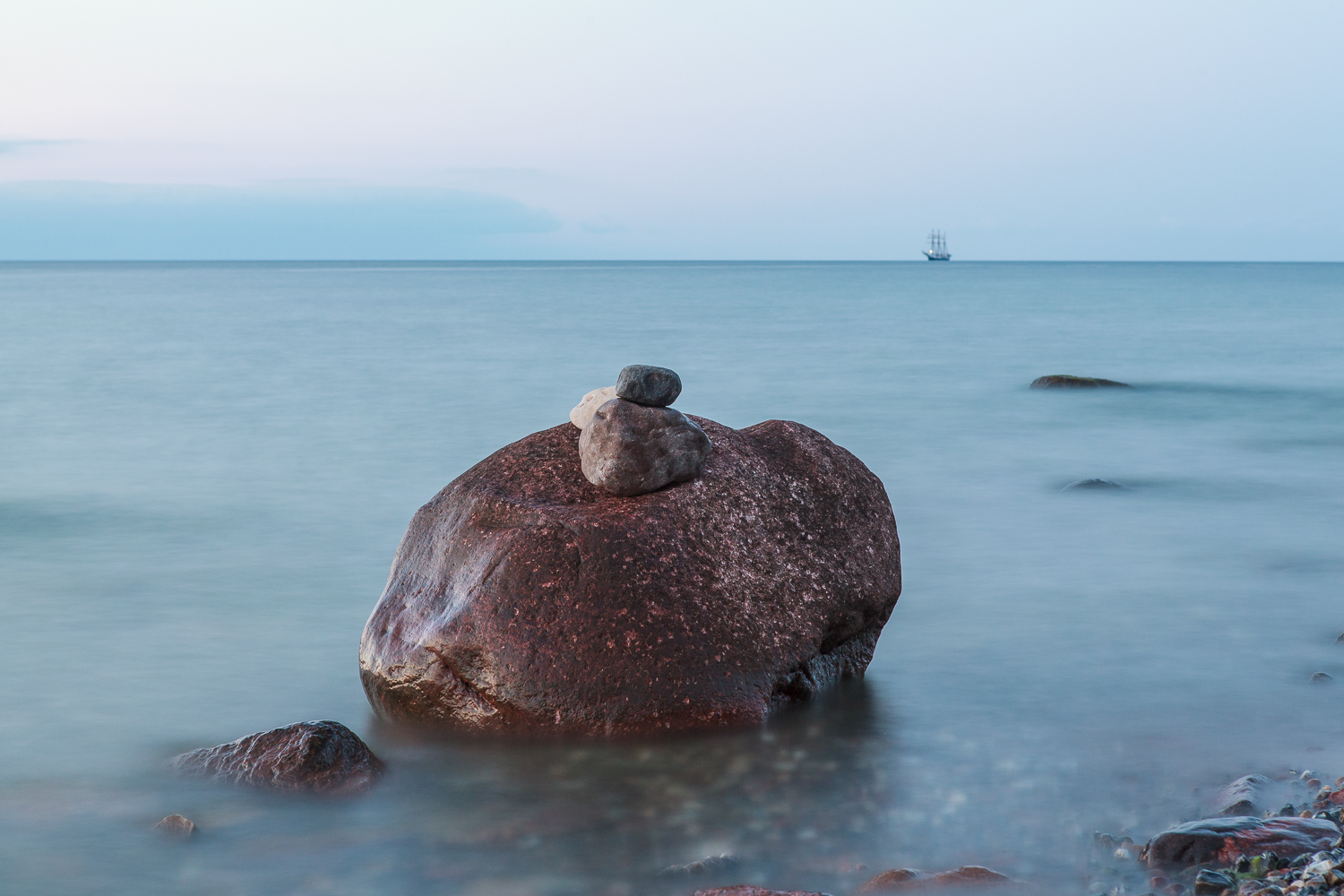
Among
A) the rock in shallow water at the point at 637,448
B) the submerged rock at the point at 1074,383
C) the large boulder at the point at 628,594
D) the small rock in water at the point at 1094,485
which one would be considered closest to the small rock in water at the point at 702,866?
the large boulder at the point at 628,594

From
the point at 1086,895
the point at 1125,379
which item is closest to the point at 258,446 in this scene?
the point at 1086,895

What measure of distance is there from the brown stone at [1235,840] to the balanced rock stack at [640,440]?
2.47m

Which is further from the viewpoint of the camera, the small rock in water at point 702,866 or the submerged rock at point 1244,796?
the submerged rock at point 1244,796

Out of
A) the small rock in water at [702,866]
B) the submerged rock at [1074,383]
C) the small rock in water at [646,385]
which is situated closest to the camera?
the small rock in water at [702,866]

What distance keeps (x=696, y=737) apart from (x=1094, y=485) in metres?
7.56

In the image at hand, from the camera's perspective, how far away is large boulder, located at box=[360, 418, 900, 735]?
4977 millimetres

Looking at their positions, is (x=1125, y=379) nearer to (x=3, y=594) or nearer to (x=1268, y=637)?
(x=1268, y=637)

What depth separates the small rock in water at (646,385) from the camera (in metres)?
5.55

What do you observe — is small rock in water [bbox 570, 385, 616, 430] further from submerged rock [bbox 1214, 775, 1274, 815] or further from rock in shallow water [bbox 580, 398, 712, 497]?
submerged rock [bbox 1214, 775, 1274, 815]

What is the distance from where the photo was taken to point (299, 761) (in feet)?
15.6

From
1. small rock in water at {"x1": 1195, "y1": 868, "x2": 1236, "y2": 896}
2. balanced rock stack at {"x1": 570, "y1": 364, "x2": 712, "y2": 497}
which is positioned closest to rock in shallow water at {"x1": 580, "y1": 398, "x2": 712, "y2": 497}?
balanced rock stack at {"x1": 570, "y1": 364, "x2": 712, "y2": 497}

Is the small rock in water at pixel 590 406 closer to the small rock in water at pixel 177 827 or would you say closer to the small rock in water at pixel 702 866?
the small rock in water at pixel 702 866

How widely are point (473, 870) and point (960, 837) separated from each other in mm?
1765

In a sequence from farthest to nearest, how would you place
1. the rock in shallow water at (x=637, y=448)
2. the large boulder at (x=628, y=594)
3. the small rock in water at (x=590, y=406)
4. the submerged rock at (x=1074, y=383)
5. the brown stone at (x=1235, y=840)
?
the submerged rock at (x=1074, y=383) → the small rock in water at (x=590, y=406) → the rock in shallow water at (x=637, y=448) → the large boulder at (x=628, y=594) → the brown stone at (x=1235, y=840)
